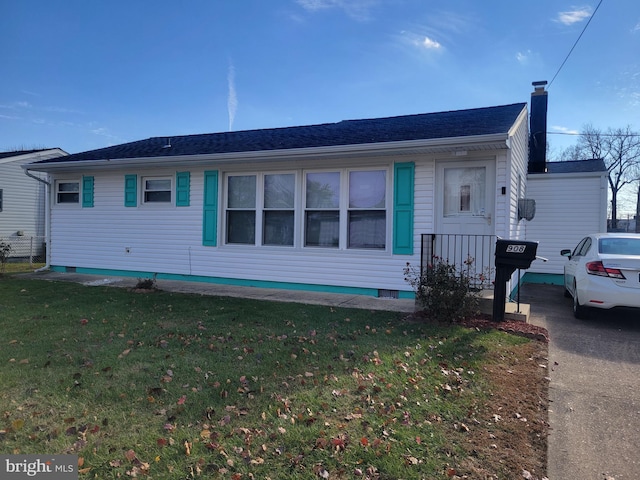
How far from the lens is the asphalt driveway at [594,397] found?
7.95 ft

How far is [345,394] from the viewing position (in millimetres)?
3207

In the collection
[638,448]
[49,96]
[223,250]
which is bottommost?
[638,448]

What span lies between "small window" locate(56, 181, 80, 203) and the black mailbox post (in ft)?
32.8

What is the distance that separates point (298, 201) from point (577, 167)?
27.2 ft

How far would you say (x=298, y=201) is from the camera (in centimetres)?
797

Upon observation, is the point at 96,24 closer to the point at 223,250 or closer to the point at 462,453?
the point at 223,250

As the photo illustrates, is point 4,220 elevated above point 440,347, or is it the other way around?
point 4,220

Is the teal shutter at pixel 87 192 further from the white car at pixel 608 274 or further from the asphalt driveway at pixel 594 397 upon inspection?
the white car at pixel 608 274

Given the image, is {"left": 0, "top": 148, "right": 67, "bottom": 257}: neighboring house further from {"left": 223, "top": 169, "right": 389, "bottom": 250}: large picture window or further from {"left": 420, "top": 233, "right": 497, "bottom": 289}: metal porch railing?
{"left": 420, "top": 233, "right": 497, "bottom": 289}: metal porch railing

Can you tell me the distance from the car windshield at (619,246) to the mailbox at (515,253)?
67.0 inches

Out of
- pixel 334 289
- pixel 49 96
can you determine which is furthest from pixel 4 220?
pixel 334 289

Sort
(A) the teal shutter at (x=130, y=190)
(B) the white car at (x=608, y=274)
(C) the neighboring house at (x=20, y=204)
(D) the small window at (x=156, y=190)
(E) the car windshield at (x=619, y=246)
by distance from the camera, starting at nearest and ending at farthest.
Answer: (B) the white car at (x=608, y=274) < (E) the car windshield at (x=619, y=246) < (D) the small window at (x=156, y=190) < (A) the teal shutter at (x=130, y=190) < (C) the neighboring house at (x=20, y=204)

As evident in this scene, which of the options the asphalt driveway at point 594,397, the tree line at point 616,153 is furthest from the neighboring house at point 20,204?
the tree line at point 616,153

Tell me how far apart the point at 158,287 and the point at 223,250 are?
4.97 feet
